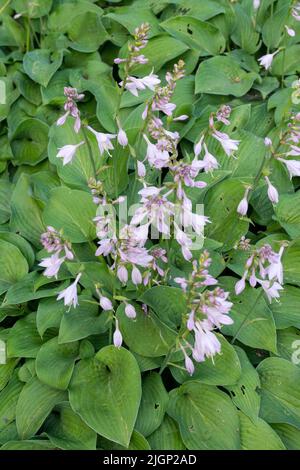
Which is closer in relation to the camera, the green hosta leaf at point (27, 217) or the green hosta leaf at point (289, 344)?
the green hosta leaf at point (289, 344)

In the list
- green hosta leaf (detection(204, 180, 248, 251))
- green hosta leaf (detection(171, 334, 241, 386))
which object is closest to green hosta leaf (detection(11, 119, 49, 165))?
green hosta leaf (detection(204, 180, 248, 251))

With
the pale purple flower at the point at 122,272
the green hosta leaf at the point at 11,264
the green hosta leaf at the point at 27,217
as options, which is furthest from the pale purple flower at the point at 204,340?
the green hosta leaf at the point at 27,217

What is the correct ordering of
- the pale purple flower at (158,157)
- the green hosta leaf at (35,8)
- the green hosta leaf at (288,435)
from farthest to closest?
the green hosta leaf at (35,8) < the green hosta leaf at (288,435) < the pale purple flower at (158,157)

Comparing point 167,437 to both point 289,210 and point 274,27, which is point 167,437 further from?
point 274,27

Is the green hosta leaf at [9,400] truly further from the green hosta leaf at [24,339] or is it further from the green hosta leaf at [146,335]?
the green hosta leaf at [146,335]

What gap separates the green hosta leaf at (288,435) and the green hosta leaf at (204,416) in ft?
0.91

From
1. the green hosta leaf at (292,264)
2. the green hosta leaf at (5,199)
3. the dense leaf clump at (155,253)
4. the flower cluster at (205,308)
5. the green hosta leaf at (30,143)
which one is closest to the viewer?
the flower cluster at (205,308)

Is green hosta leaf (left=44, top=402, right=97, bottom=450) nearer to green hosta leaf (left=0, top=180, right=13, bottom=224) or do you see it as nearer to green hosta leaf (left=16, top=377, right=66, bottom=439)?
green hosta leaf (left=16, top=377, right=66, bottom=439)

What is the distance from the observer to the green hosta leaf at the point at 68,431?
2.71 metres

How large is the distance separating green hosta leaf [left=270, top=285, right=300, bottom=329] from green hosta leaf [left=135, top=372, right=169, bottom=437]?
779 mm

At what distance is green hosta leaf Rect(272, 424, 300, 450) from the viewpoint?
281 centimetres

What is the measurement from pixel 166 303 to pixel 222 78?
2118mm
